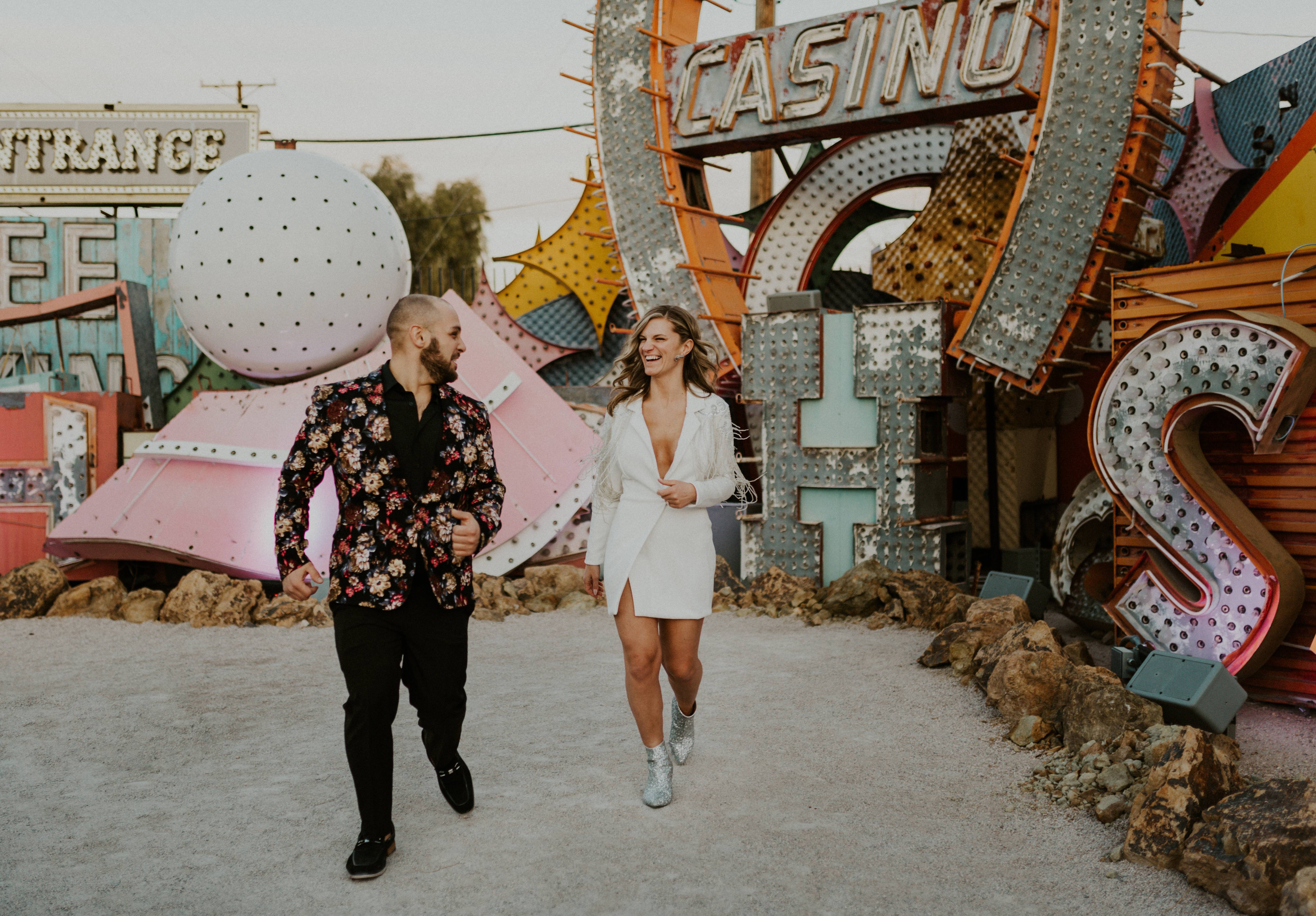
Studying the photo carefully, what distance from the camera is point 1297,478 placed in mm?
4691

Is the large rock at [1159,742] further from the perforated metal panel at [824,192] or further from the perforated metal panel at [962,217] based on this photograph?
the perforated metal panel at [824,192]

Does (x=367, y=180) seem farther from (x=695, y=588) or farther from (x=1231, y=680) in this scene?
(x=1231, y=680)

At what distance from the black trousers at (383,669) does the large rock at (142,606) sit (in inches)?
193

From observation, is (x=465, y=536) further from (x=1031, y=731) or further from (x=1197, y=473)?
(x=1197, y=473)

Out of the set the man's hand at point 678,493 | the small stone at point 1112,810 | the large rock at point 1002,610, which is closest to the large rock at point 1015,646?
the large rock at point 1002,610

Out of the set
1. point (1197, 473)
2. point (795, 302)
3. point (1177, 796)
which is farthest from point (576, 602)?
point (1177, 796)

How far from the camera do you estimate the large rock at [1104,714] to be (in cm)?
392

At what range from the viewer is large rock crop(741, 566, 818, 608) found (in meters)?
7.46

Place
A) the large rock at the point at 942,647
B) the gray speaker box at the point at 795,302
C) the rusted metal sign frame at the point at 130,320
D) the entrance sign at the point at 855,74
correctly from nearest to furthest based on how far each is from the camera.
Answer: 1. the large rock at the point at 942,647
2. the entrance sign at the point at 855,74
3. the gray speaker box at the point at 795,302
4. the rusted metal sign frame at the point at 130,320

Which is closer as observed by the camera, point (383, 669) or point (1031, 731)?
point (383, 669)

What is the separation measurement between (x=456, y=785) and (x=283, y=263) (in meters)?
5.24

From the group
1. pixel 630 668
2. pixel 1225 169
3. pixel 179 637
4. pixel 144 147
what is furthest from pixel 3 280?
pixel 1225 169

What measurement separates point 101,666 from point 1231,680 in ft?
18.8

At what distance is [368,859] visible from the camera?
2973 millimetres
